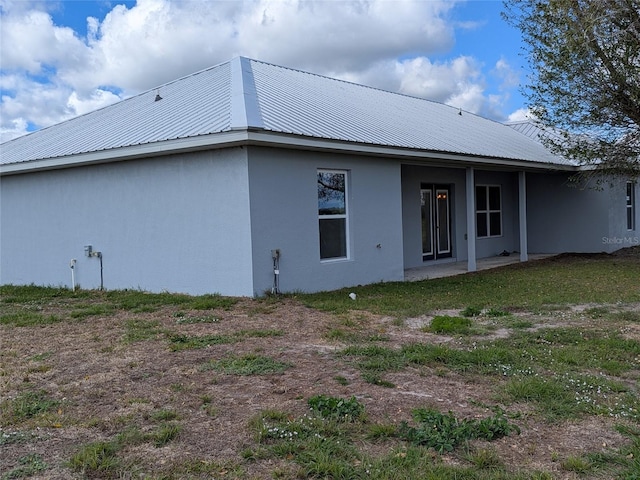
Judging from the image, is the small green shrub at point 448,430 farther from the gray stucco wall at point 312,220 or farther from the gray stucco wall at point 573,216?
the gray stucco wall at point 573,216

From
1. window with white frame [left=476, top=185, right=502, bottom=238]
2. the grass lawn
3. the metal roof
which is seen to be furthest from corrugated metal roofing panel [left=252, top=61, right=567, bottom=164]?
the grass lawn

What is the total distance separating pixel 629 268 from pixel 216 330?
1106 cm

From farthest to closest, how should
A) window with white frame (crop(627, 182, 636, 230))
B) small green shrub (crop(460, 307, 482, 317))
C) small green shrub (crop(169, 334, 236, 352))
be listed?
1. window with white frame (crop(627, 182, 636, 230))
2. small green shrub (crop(460, 307, 482, 317))
3. small green shrub (crop(169, 334, 236, 352))

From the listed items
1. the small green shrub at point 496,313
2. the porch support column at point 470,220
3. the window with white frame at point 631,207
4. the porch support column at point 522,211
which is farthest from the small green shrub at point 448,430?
the window with white frame at point 631,207

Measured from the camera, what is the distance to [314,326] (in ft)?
24.0

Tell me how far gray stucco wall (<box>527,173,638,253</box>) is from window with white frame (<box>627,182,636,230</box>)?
13.2 inches

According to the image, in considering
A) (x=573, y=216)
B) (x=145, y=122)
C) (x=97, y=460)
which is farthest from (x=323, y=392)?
(x=573, y=216)

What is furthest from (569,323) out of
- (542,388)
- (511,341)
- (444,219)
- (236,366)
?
(444,219)

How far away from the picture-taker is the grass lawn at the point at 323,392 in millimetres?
3391

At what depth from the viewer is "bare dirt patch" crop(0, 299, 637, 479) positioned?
357 centimetres

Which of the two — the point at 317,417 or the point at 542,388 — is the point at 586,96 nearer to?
the point at 542,388

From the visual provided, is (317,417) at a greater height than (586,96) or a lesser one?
lesser

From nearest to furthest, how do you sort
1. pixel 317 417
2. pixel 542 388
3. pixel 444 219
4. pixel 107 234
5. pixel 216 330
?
pixel 317 417
pixel 542 388
pixel 216 330
pixel 107 234
pixel 444 219

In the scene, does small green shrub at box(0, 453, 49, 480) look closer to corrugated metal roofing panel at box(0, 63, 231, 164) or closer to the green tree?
corrugated metal roofing panel at box(0, 63, 231, 164)
